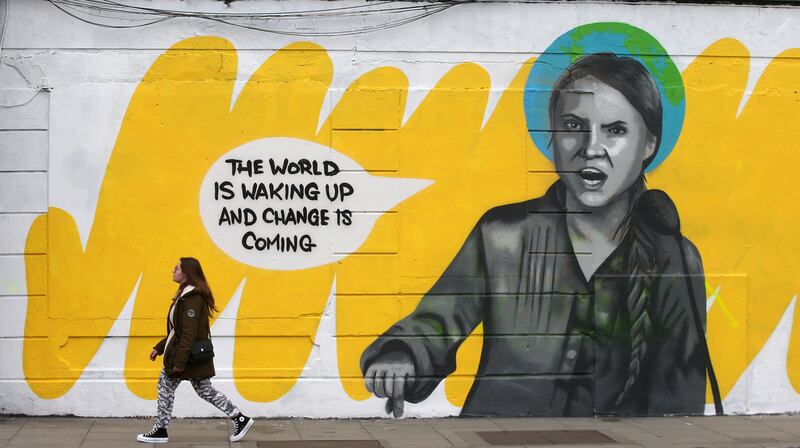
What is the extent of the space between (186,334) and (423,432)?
8.28 ft

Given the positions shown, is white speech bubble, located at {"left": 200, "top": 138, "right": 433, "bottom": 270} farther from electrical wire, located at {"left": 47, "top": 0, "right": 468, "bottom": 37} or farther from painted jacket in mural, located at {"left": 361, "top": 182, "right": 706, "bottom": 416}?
electrical wire, located at {"left": 47, "top": 0, "right": 468, "bottom": 37}

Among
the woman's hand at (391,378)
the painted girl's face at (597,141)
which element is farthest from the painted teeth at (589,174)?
the woman's hand at (391,378)

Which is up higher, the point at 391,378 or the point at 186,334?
the point at 186,334

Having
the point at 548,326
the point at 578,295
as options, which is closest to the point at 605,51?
the point at 578,295

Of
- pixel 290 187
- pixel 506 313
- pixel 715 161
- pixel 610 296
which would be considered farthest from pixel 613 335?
pixel 290 187

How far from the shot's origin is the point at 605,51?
10.6m

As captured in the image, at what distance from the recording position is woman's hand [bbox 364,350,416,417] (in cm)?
1037

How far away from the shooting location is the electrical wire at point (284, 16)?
10.1m

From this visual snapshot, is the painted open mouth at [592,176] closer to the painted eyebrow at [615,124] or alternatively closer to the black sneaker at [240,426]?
the painted eyebrow at [615,124]

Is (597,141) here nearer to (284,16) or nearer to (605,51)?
(605,51)

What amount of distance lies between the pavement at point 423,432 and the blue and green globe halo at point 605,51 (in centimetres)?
273

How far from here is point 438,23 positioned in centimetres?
1046

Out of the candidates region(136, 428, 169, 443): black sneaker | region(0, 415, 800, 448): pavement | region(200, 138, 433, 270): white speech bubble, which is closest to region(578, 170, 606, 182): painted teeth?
region(200, 138, 433, 270): white speech bubble

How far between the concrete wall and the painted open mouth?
0.45m
